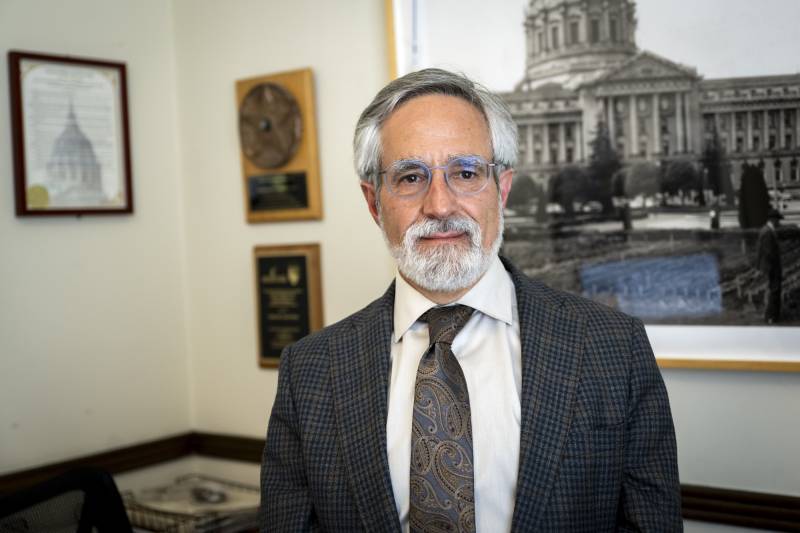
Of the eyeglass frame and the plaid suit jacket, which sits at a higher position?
the eyeglass frame

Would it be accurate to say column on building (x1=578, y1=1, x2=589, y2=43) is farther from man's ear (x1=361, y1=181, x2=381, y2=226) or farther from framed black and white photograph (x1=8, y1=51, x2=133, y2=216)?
framed black and white photograph (x1=8, y1=51, x2=133, y2=216)

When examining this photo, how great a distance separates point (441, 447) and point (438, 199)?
0.49 meters

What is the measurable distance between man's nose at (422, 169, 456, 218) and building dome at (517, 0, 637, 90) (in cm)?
69

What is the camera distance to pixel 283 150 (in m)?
2.62

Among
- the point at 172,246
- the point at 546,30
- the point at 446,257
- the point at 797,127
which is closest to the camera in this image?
the point at 446,257

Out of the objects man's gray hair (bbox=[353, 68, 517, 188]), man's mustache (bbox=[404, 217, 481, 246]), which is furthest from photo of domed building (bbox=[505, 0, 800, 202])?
man's mustache (bbox=[404, 217, 481, 246])

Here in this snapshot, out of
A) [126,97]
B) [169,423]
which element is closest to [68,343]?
[169,423]

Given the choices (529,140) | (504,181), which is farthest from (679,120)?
(504,181)

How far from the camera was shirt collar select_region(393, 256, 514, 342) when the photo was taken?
1.66 meters

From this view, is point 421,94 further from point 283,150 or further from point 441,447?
point 283,150

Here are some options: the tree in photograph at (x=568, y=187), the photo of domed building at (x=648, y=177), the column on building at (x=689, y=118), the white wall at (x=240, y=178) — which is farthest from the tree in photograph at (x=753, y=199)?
the white wall at (x=240, y=178)

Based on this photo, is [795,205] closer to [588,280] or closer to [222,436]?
[588,280]

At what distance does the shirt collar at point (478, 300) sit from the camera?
1.66m

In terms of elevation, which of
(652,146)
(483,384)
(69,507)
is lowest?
(69,507)
